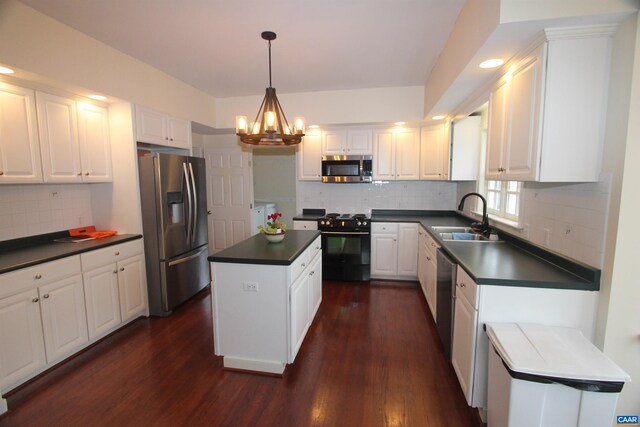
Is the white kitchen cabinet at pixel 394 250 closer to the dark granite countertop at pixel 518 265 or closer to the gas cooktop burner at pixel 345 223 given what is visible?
the gas cooktop burner at pixel 345 223

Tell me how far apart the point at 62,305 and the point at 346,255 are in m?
3.10

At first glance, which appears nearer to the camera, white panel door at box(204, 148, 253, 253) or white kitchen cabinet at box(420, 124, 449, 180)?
white kitchen cabinet at box(420, 124, 449, 180)

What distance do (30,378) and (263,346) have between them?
68.2 inches

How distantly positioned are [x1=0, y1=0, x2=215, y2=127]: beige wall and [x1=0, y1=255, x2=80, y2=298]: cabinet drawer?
1.45 meters

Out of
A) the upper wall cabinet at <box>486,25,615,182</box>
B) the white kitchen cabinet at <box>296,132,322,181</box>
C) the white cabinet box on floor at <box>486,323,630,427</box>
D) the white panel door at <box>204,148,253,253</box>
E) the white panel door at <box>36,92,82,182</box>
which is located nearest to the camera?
the white cabinet box on floor at <box>486,323,630,427</box>

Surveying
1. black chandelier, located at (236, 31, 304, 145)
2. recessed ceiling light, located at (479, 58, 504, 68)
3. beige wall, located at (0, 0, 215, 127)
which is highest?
beige wall, located at (0, 0, 215, 127)

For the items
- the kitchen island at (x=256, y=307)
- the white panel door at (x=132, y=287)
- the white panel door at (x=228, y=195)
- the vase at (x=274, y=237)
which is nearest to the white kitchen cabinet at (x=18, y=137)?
the white panel door at (x=132, y=287)

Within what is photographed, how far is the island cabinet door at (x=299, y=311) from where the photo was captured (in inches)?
89.1

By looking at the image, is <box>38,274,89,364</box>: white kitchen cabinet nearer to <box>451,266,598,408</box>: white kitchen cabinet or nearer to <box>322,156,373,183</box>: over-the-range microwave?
<box>451,266,598,408</box>: white kitchen cabinet

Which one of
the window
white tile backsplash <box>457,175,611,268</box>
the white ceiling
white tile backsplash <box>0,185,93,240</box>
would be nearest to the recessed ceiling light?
the white ceiling

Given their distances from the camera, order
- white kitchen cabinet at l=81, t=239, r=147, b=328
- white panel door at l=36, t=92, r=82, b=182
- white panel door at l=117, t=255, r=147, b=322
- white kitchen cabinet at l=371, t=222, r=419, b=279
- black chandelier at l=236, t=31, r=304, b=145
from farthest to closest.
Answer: white kitchen cabinet at l=371, t=222, r=419, b=279
white panel door at l=117, t=255, r=147, b=322
white kitchen cabinet at l=81, t=239, r=147, b=328
white panel door at l=36, t=92, r=82, b=182
black chandelier at l=236, t=31, r=304, b=145

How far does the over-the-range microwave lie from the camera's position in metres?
4.41

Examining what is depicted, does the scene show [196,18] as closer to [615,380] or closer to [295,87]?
[295,87]

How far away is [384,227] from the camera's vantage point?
427 centimetres
